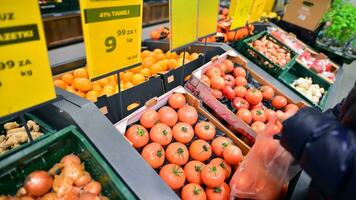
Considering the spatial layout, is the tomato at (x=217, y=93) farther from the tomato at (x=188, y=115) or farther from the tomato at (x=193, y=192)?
the tomato at (x=193, y=192)

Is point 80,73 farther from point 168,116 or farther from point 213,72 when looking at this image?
point 213,72

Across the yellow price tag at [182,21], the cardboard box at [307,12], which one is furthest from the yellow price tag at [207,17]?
the cardboard box at [307,12]

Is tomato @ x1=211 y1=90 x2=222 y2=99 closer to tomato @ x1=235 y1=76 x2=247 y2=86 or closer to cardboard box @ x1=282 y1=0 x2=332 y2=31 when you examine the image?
tomato @ x1=235 y1=76 x2=247 y2=86

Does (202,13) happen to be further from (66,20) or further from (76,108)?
(66,20)

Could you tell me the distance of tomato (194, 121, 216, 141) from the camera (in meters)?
1.36

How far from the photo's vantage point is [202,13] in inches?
63.9

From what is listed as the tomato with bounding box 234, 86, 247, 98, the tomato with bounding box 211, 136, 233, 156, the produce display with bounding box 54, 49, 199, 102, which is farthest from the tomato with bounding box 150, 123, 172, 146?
the tomato with bounding box 234, 86, 247, 98

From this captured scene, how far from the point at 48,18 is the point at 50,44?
375 millimetres

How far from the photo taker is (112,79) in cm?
168

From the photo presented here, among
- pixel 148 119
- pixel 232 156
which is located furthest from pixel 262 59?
pixel 148 119

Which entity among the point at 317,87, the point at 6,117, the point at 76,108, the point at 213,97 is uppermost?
the point at 6,117

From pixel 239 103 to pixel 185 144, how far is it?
0.54m

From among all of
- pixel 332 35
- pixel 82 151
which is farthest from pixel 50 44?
pixel 332 35

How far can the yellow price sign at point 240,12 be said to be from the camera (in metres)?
2.01
